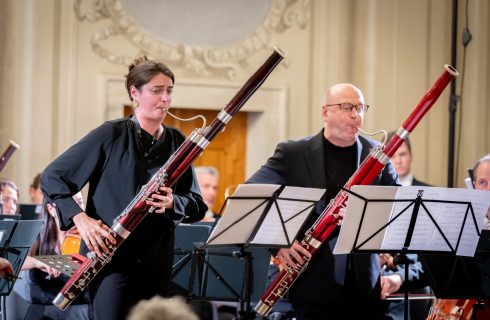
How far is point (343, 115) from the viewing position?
4023 mm

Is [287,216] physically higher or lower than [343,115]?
lower

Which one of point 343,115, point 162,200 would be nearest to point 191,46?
point 343,115

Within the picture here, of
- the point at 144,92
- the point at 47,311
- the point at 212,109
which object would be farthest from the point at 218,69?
the point at 144,92

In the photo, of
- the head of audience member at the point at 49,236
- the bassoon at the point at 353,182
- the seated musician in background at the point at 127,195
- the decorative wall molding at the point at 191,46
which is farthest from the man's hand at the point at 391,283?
the decorative wall molding at the point at 191,46

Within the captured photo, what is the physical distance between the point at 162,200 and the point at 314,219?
922 mm

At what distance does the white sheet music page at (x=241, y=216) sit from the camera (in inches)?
139

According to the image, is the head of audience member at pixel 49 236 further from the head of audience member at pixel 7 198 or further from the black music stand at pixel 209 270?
the head of audience member at pixel 7 198

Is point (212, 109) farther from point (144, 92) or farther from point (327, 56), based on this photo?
point (144, 92)

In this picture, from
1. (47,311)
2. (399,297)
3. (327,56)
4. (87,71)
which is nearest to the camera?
(399,297)

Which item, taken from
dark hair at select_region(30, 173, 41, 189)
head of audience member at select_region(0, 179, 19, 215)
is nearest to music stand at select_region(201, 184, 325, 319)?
head of audience member at select_region(0, 179, 19, 215)

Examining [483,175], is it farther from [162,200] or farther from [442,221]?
[162,200]

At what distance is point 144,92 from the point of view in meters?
3.45

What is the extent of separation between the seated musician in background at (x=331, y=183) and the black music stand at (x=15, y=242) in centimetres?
111

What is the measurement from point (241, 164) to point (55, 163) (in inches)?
178
